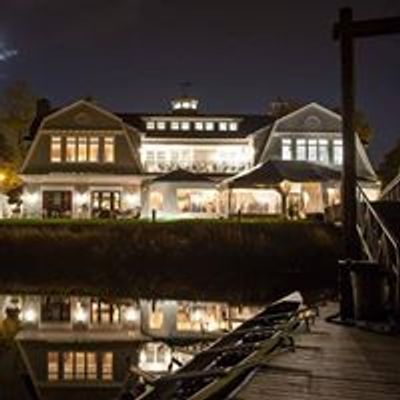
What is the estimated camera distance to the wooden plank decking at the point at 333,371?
23.3 ft

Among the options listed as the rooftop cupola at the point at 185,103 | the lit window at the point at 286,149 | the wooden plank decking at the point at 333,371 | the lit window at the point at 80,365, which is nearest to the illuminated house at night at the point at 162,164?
the lit window at the point at 286,149

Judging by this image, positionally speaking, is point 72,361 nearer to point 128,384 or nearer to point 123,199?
point 128,384

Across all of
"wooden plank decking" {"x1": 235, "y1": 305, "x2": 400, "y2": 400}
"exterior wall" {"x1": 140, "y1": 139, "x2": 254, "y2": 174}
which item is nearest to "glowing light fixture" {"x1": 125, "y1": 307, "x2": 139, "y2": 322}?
"wooden plank decking" {"x1": 235, "y1": 305, "x2": 400, "y2": 400}

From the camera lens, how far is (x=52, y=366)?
1448 centimetres

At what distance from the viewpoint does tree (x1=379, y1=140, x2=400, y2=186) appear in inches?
2680

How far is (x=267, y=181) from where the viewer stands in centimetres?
4072

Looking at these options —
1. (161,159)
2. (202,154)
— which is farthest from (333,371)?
(161,159)

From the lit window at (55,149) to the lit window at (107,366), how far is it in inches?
1500

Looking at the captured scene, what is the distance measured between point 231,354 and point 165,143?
157 ft

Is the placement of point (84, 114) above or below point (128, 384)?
above

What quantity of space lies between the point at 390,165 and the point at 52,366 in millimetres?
60970

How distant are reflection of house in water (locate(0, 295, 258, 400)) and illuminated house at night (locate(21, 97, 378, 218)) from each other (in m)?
22.7

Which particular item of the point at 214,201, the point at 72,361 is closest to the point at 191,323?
the point at 72,361

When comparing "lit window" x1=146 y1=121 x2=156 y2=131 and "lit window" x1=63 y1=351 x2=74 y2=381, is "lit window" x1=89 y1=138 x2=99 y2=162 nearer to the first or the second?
"lit window" x1=146 y1=121 x2=156 y2=131
